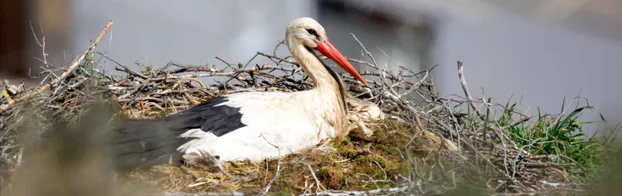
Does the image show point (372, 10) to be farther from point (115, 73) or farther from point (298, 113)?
point (115, 73)

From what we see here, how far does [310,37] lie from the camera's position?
3.16m

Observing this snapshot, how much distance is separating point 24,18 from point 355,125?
1.84m

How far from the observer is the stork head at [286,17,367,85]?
3.14 metres

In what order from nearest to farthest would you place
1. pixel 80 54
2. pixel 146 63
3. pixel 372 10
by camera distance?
pixel 372 10, pixel 80 54, pixel 146 63

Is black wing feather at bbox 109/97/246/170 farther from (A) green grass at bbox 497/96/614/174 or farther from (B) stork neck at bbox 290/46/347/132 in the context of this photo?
(A) green grass at bbox 497/96/614/174

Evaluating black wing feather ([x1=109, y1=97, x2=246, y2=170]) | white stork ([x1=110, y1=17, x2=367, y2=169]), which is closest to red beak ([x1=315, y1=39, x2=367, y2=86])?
white stork ([x1=110, y1=17, x2=367, y2=169])

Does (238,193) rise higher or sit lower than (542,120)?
lower

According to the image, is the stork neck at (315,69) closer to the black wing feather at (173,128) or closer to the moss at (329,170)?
the moss at (329,170)

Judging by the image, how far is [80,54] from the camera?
10.2 feet

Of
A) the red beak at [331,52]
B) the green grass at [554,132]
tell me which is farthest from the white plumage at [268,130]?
the green grass at [554,132]

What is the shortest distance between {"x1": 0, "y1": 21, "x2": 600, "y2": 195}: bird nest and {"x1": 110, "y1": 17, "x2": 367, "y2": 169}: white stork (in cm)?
6

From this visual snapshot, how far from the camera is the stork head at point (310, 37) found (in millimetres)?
3137

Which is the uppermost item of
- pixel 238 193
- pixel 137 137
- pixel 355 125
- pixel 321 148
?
pixel 355 125

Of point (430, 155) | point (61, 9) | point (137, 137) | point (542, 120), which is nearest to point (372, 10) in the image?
point (430, 155)
